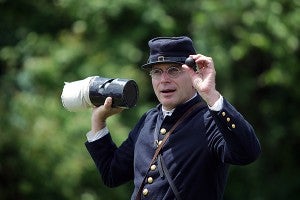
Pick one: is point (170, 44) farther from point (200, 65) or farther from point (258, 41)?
point (258, 41)

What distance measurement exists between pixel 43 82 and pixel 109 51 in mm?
906

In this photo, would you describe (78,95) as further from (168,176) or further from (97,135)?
(168,176)

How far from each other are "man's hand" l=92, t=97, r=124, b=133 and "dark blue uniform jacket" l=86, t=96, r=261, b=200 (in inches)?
7.4

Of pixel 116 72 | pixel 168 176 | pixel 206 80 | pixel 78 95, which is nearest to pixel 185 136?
pixel 168 176

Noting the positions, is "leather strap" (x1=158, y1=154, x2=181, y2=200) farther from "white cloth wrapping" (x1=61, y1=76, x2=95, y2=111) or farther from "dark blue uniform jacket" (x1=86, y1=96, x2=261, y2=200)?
"white cloth wrapping" (x1=61, y1=76, x2=95, y2=111)

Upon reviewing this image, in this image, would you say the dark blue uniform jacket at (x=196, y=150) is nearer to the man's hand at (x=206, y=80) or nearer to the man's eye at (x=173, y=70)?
the man's hand at (x=206, y=80)

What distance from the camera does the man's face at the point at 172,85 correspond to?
13.8ft

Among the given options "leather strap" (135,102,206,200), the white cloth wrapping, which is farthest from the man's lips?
the white cloth wrapping

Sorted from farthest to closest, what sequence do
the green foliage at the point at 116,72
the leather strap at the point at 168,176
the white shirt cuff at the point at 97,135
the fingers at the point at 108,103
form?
the green foliage at the point at 116,72
the white shirt cuff at the point at 97,135
the fingers at the point at 108,103
the leather strap at the point at 168,176

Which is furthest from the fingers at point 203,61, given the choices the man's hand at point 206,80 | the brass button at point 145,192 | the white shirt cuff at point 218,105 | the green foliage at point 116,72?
the green foliage at point 116,72

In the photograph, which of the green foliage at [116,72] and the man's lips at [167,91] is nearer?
the man's lips at [167,91]

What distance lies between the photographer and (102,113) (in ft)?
14.8

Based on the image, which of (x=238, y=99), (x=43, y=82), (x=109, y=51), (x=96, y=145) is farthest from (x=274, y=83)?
(x=96, y=145)

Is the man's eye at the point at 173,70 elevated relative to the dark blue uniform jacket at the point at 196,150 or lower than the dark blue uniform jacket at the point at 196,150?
elevated
